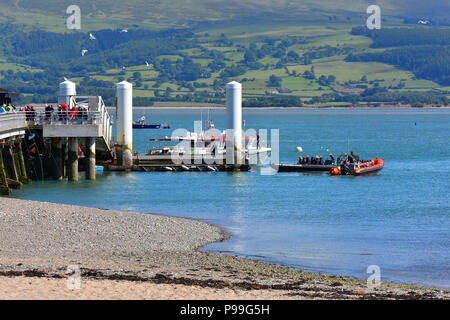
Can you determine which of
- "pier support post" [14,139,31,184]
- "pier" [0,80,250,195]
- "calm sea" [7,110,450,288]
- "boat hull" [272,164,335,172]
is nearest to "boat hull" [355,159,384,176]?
"calm sea" [7,110,450,288]

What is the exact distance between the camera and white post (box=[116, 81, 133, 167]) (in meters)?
57.0

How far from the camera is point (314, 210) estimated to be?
144ft

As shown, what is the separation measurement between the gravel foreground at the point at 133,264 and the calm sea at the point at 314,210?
1854mm

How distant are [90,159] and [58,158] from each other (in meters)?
2.33

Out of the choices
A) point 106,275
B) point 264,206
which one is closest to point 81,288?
point 106,275

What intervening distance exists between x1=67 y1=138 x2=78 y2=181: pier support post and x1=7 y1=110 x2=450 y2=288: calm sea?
0.62 metres

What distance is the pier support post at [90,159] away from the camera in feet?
171

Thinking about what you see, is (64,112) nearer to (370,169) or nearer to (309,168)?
(309,168)

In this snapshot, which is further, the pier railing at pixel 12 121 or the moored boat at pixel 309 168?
the moored boat at pixel 309 168

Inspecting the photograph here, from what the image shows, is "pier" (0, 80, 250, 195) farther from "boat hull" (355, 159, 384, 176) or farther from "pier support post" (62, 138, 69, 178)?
"boat hull" (355, 159, 384, 176)

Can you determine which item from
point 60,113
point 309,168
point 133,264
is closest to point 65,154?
point 60,113

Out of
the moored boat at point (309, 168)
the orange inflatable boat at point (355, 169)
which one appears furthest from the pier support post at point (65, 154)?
the orange inflatable boat at point (355, 169)

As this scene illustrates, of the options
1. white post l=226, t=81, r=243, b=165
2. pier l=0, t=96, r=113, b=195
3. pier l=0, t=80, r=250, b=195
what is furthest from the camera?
white post l=226, t=81, r=243, b=165

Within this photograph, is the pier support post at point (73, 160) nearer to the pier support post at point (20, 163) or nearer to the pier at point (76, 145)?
the pier at point (76, 145)
